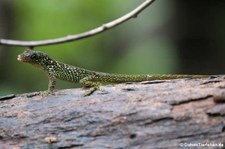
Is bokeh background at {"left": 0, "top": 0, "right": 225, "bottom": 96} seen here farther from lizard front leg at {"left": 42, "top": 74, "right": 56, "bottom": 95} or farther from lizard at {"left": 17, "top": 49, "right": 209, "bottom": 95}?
lizard front leg at {"left": 42, "top": 74, "right": 56, "bottom": 95}

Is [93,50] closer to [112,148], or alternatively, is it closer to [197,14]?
[197,14]

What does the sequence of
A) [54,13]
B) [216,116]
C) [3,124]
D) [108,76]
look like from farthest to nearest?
[54,13] → [108,76] → [3,124] → [216,116]

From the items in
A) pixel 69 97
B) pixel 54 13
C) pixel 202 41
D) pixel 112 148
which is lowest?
pixel 112 148

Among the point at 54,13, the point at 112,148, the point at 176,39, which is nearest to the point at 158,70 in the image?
the point at 176,39

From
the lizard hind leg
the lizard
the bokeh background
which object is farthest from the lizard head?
the bokeh background

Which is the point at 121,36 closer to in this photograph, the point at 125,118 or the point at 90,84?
the point at 90,84

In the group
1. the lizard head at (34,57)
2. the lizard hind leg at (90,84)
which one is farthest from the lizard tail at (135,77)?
the lizard head at (34,57)
